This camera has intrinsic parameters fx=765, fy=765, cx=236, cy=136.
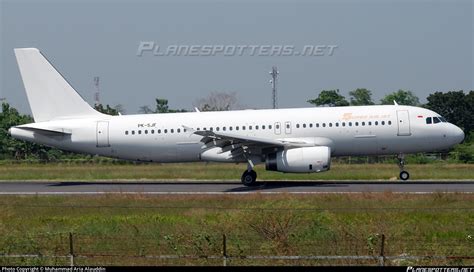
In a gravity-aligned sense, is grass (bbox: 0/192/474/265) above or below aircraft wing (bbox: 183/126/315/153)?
below

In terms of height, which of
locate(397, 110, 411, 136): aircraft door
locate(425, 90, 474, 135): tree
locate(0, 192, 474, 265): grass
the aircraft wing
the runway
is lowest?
→ locate(0, 192, 474, 265): grass

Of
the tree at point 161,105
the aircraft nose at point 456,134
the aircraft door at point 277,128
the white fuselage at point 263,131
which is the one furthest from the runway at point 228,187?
the tree at point 161,105

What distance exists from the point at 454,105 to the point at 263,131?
65.6 m

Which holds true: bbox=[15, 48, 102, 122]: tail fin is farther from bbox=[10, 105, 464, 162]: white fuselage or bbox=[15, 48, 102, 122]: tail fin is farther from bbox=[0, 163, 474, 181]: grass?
bbox=[0, 163, 474, 181]: grass

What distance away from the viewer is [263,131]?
3603 cm

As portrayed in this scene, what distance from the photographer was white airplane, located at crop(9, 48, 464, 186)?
34.6m

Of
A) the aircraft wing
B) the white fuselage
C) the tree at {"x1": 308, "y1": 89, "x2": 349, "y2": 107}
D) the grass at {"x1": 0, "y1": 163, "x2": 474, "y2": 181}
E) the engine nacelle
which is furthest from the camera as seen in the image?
the tree at {"x1": 308, "y1": 89, "x2": 349, "y2": 107}

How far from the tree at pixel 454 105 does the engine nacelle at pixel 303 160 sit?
6386cm

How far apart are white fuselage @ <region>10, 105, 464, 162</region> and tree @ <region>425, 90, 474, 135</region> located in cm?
6037

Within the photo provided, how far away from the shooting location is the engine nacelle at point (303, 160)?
33.2m

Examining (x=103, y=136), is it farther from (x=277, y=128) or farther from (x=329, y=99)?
(x=329, y=99)

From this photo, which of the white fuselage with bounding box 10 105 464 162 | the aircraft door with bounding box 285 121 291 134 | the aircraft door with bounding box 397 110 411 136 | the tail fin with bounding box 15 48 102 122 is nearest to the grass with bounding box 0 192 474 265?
the white fuselage with bounding box 10 105 464 162

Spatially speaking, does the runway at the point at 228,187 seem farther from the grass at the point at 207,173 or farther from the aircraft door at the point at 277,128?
the grass at the point at 207,173

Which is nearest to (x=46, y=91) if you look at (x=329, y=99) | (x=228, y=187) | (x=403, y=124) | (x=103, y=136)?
(x=103, y=136)
